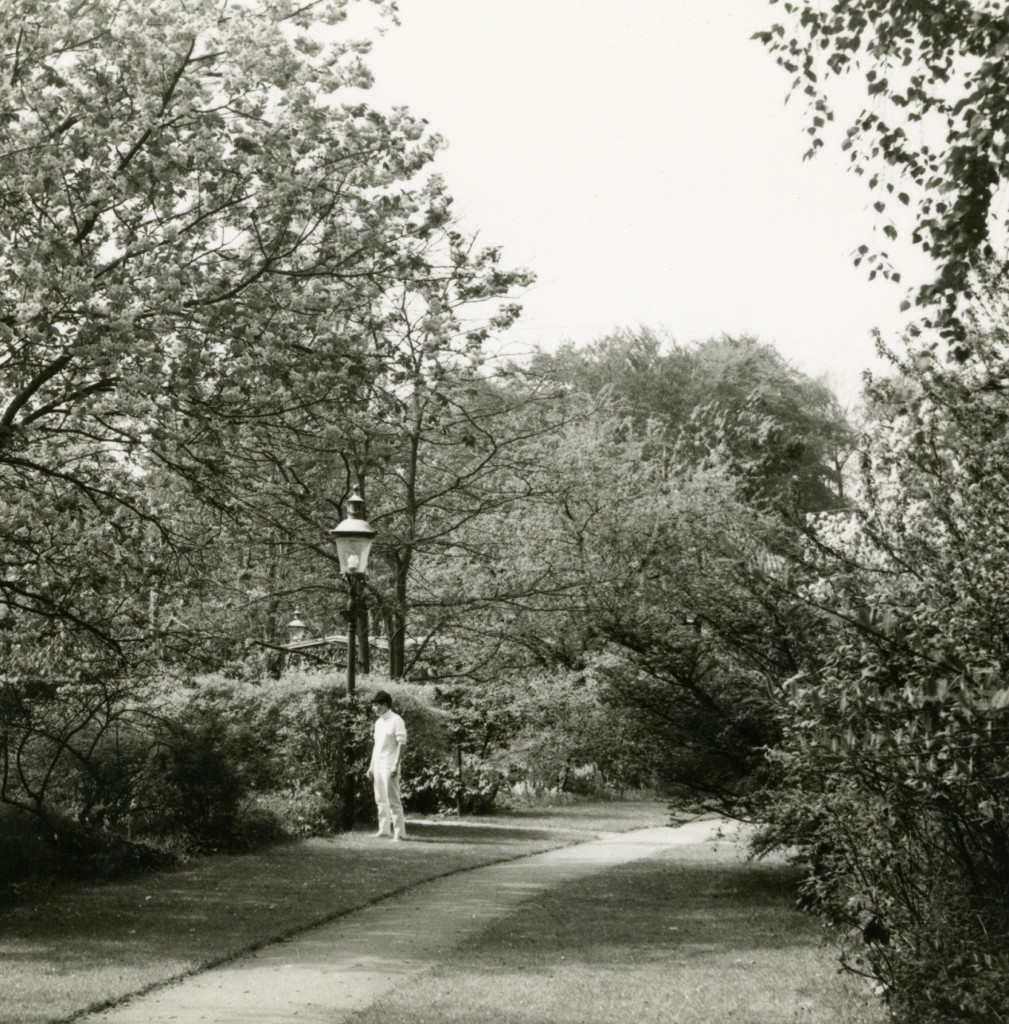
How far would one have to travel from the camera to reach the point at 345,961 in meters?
8.48

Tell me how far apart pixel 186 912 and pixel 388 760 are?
5711mm

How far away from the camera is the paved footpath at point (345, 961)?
6973 mm

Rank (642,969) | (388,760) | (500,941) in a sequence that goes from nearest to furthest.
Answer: (642,969)
(500,941)
(388,760)

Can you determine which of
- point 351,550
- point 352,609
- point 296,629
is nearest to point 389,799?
point 352,609

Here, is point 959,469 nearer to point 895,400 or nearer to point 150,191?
point 895,400

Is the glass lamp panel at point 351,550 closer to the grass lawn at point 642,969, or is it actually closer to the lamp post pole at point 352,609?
the lamp post pole at point 352,609

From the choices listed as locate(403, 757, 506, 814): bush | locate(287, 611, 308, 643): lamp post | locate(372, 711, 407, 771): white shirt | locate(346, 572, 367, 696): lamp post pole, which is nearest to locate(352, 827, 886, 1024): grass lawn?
locate(372, 711, 407, 771): white shirt

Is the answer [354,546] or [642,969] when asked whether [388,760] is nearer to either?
[354,546]

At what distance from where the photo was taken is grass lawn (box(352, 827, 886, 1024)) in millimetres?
6949

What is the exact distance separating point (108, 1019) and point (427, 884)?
5934 millimetres

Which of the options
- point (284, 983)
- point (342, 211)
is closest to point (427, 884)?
point (284, 983)

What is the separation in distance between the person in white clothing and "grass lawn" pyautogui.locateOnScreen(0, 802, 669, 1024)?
455 millimetres

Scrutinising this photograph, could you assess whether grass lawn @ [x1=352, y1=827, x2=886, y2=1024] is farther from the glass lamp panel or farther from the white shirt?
the glass lamp panel

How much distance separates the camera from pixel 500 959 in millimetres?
8570
